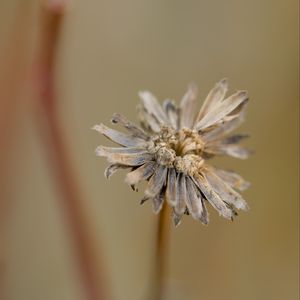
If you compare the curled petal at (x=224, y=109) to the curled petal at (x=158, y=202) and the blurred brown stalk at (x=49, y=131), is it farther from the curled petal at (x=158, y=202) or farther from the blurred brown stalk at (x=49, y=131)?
the blurred brown stalk at (x=49, y=131)

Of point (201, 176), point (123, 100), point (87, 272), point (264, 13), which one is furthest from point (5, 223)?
point (264, 13)

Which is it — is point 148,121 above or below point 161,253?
above

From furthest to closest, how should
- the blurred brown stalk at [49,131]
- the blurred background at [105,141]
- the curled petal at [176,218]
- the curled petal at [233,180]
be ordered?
the blurred background at [105,141] < the blurred brown stalk at [49,131] < the curled petal at [233,180] < the curled petal at [176,218]

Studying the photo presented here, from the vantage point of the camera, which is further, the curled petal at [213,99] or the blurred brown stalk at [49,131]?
the blurred brown stalk at [49,131]

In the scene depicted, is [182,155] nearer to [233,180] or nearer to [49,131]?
[233,180]

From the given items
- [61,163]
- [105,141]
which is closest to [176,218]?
[61,163]

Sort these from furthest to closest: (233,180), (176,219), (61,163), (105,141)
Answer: (105,141) → (61,163) → (233,180) → (176,219)

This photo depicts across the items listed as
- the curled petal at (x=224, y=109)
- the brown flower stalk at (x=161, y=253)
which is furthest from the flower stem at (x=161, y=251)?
the curled petal at (x=224, y=109)
